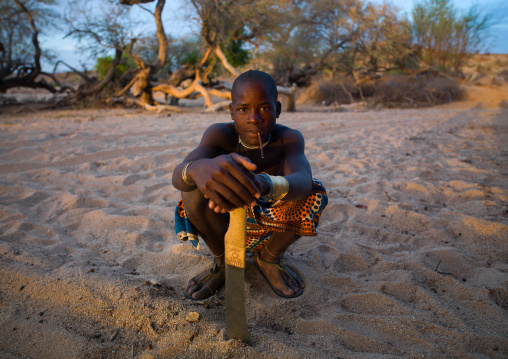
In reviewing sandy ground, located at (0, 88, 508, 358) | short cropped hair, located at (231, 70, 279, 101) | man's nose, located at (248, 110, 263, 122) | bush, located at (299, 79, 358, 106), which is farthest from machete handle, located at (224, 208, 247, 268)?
bush, located at (299, 79, 358, 106)

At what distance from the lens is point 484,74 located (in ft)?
44.1

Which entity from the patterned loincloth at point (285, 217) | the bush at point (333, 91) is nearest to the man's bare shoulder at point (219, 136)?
the patterned loincloth at point (285, 217)

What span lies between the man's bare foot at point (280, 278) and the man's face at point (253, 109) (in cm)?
73

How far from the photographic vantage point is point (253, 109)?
5.10 feet

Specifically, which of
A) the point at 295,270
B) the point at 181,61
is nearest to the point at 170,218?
the point at 295,270

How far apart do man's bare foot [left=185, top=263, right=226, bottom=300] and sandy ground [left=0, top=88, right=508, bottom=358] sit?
0.06m

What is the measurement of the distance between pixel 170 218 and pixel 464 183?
2833 millimetres

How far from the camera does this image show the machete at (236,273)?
3.87 feet

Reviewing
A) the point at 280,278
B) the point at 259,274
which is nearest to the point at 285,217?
the point at 280,278

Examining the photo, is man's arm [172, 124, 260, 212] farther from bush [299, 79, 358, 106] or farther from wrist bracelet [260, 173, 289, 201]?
bush [299, 79, 358, 106]

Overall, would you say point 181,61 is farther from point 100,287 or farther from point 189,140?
point 100,287

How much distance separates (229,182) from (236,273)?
0.36 meters

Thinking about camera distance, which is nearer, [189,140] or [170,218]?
[170,218]

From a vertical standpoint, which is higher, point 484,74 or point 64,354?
point 484,74
